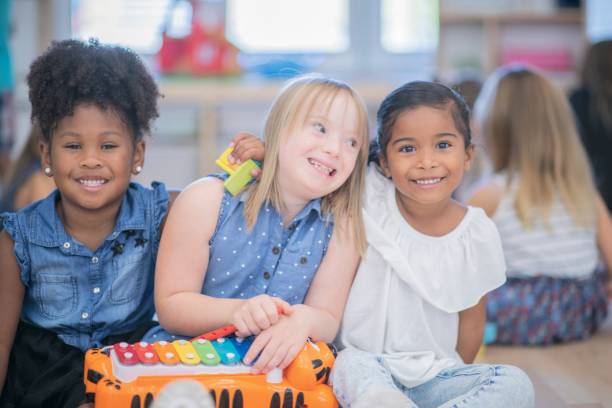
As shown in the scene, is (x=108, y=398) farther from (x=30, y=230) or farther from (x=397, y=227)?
(x=397, y=227)

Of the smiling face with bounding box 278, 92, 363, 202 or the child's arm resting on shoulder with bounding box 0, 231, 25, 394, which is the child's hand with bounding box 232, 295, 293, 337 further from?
the child's arm resting on shoulder with bounding box 0, 231, 25, 394

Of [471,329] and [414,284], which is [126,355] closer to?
[414,284]

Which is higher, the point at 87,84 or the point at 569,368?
the point at 87,84

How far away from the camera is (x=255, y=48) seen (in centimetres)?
443

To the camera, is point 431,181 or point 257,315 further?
point 431,181

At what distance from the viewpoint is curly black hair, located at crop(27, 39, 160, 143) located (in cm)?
144

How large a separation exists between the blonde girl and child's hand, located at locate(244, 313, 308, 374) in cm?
7

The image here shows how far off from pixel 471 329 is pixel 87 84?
883 mm

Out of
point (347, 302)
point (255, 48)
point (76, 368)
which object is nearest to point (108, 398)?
point (76, 368)

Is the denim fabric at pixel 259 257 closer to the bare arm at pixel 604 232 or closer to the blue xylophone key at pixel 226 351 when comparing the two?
the blue xylophone key at pixel 226 351

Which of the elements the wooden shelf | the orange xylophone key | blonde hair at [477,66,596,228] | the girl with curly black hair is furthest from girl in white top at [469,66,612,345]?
the wooden shelf

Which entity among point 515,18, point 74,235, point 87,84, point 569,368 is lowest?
point 569,368

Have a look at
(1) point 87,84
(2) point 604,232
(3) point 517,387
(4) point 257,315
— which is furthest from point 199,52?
(3) point 517,387

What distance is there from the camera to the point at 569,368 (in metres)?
1.92
